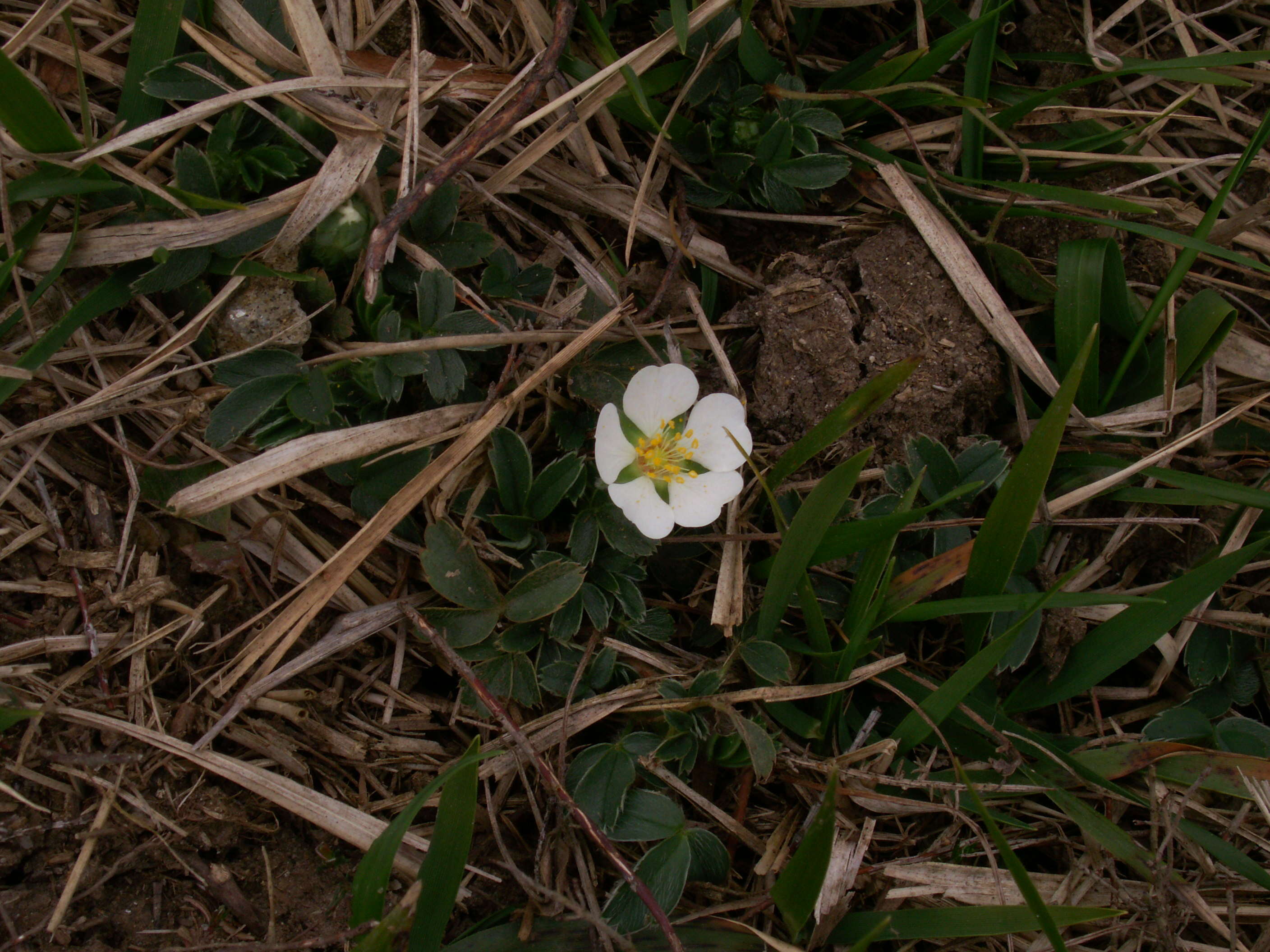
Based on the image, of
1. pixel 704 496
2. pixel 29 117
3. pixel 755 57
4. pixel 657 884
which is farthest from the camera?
pixel 755 57

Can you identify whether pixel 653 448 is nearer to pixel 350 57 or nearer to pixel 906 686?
pixel 906 686

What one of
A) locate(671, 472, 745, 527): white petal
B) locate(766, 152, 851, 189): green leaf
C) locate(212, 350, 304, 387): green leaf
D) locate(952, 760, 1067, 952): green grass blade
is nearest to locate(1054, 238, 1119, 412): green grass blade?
locate(766, 152, 851, 189): green leaf

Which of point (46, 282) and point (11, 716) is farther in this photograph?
point (46, 282)

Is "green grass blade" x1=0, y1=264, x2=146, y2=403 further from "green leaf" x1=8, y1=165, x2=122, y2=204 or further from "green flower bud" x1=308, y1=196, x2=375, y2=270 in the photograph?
"green flower bud" x1=308, y1=196, x2=375, y2=270

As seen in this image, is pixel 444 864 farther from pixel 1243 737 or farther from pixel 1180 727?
pixel 1243 737

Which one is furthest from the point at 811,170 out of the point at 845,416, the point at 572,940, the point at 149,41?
the point at 572,940

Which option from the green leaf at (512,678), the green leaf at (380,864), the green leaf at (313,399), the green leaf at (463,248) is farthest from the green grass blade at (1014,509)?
the green leaf at (313,399)
